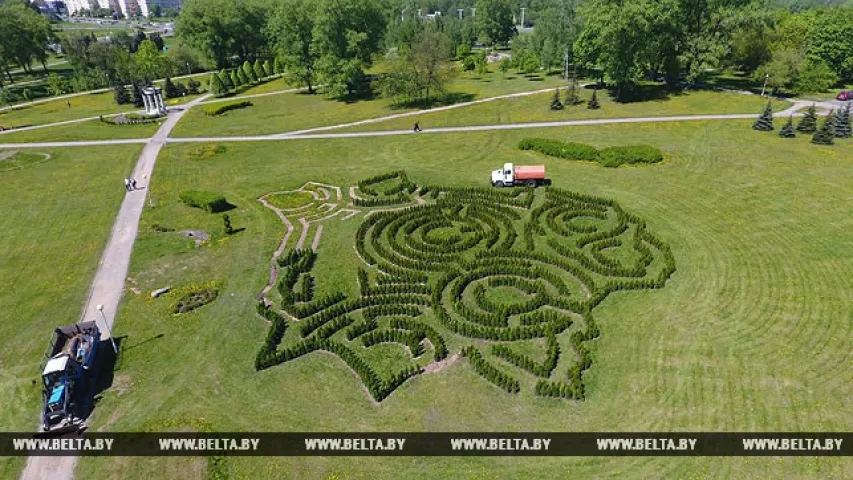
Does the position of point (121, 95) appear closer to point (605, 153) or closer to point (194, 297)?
point (194, 297)

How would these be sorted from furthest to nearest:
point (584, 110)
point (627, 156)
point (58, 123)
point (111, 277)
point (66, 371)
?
1. point (58, 123)
2. point (584, 110)
3. point (627, 156)
4. point (111, 277)
5. point (66, 371)

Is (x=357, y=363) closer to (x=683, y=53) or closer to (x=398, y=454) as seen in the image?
(x=398, y=454)

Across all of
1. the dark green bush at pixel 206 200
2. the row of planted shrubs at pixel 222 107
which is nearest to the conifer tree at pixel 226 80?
the row of planted shrubs at pixel 222 107

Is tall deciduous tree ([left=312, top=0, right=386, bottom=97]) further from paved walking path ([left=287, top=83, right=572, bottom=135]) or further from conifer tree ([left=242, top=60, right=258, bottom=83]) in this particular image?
conifer tree ([left=242, top=60, right=258, bottom=83])

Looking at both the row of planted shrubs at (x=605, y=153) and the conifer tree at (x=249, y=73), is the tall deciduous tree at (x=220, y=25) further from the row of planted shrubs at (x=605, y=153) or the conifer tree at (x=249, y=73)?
the row of planted shrubs at (x=605, y=153)

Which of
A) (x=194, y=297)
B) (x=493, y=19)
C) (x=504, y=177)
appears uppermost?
(x=493, y=19)

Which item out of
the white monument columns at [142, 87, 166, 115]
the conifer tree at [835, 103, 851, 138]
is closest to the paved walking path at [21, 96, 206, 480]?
the white monument columns at [142, 87, 166, 115]

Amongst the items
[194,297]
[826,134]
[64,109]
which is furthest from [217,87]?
[826,134]
